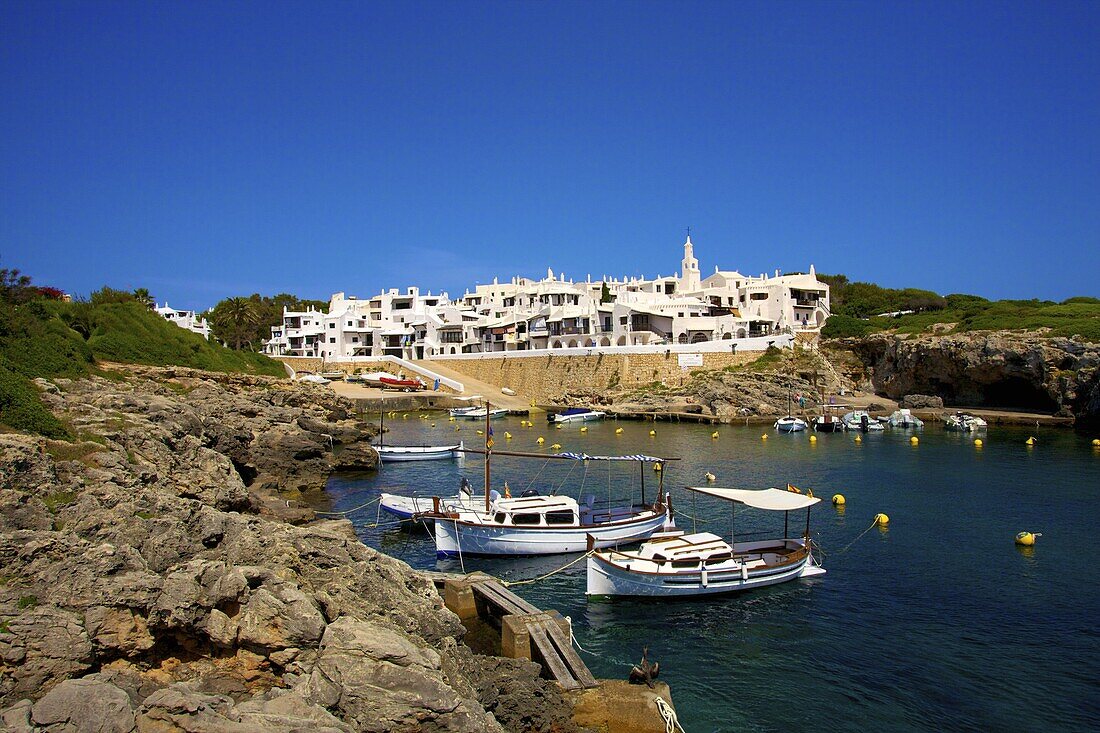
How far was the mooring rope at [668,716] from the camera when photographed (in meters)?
12.3

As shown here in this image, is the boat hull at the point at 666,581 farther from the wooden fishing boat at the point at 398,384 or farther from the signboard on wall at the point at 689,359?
the wooden fishing boat at the point at 398,384

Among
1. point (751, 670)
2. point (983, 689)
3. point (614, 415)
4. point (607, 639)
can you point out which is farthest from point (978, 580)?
point (614, 415)

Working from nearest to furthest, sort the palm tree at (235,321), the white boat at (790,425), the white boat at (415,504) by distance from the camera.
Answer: the white boat at (415,504)
the white boat at (790,425)
the palm tree at (235,321)

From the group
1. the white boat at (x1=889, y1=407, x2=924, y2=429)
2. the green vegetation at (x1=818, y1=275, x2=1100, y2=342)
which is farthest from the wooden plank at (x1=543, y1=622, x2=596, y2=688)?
the green vegetation at (x1=818, y1=275, x2=1100, y2=342)

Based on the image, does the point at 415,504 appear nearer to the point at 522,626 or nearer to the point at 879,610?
the point at 522,626

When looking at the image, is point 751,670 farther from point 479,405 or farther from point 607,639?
point 479,405

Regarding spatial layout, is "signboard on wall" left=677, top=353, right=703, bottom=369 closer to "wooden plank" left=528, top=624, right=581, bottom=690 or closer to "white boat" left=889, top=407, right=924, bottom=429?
"white boat" left=889, top=407, right=924, bottom=429

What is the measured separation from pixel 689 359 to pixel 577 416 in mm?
16841

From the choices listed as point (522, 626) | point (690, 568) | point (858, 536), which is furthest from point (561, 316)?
point (522, 626)

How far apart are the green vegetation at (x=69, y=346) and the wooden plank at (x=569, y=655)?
11.6 m

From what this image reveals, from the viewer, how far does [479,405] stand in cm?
7531

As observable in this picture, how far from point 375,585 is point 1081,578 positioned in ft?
69.9

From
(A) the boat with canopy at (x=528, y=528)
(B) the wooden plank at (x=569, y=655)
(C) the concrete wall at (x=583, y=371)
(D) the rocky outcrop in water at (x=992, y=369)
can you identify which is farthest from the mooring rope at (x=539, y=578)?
(C) the concrete wall at (x=583, y=371)

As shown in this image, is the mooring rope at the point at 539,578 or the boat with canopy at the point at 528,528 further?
the boat with canopy at the point at 528,528
